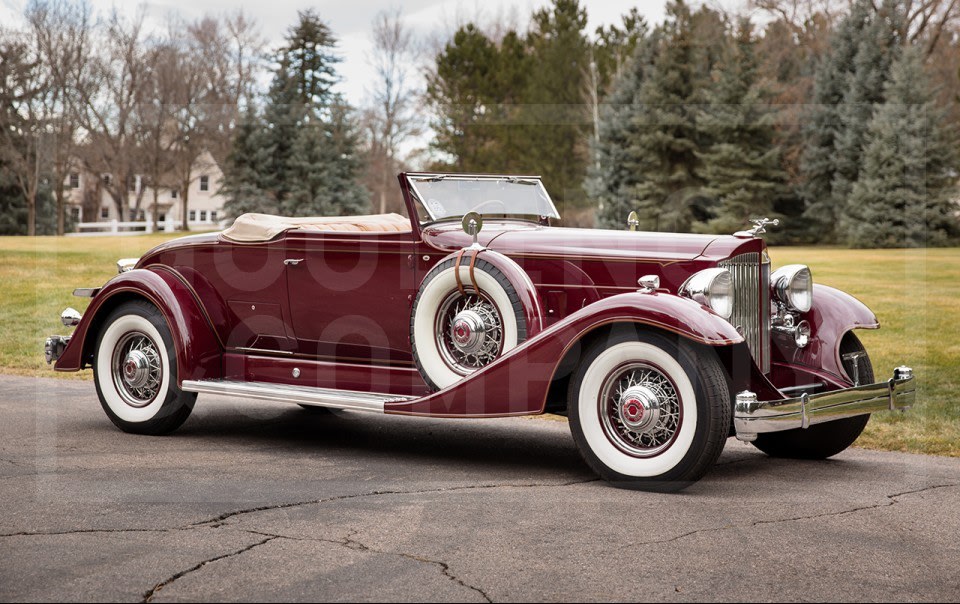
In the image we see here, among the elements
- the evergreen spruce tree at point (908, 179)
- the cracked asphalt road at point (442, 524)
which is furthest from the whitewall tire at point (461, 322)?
the evergreen spruce tree at point (908, 179)

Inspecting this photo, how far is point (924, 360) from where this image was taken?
11219 mm

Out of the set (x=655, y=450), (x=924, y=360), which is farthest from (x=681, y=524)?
(x=924, y=360)

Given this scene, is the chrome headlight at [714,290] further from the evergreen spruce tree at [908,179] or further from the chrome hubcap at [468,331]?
the evergreen spruce tree at [908,179]

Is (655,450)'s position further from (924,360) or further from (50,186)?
(50,186)

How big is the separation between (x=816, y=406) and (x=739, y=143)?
99.4 feet

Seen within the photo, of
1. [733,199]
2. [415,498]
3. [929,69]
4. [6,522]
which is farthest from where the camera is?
[929,69]

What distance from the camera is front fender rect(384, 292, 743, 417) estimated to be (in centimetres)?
531

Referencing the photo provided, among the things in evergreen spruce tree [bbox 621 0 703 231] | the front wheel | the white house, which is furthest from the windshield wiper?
the white house

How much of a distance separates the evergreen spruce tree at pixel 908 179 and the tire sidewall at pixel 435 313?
91.8 ft

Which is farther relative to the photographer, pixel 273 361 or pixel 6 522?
pixel 273 361

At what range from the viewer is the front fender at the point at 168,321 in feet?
23.6

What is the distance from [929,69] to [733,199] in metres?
9.01

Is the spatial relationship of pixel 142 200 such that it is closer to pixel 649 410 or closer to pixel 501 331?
pixel 501 331

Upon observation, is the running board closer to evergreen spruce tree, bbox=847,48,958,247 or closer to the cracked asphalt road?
the cracked asphalt road
